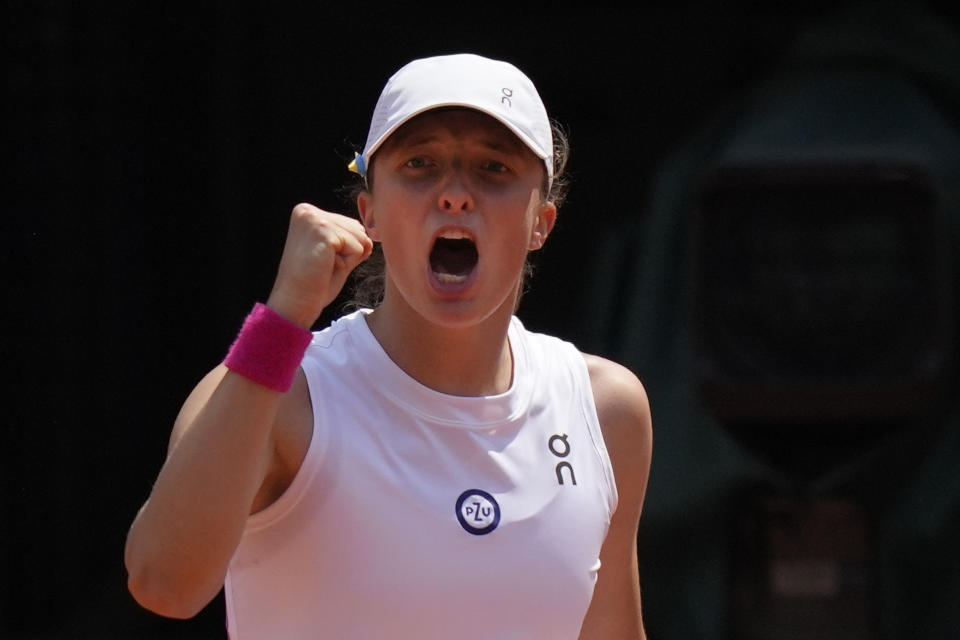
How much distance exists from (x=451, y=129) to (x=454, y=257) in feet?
0.50

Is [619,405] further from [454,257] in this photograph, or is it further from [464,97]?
[464,97]

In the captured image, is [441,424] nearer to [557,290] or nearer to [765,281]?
[765,281]

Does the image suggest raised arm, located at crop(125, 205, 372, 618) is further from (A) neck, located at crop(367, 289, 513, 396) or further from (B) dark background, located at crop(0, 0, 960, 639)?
(B) dark background, located at crop(0, 0, 960, 639)

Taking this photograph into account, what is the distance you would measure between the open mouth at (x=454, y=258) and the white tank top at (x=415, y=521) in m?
0.12

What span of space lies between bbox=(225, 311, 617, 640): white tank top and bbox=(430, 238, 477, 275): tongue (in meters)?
0.12

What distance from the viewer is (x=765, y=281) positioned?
4191 millimetres

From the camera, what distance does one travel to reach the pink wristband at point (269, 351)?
1.95 metres

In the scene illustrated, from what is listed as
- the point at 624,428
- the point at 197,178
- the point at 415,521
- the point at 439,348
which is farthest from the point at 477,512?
the point at 197,178

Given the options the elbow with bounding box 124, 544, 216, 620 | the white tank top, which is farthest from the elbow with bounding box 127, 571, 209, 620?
the white tank top

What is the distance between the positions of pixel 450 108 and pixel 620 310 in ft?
8.01

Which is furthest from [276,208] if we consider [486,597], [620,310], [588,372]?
[486,597]

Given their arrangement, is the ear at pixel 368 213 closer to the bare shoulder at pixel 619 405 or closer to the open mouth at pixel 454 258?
the open mouth at pixel 454 258

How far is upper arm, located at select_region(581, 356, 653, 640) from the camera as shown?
241 cm

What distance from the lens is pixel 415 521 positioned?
2.11 meters
